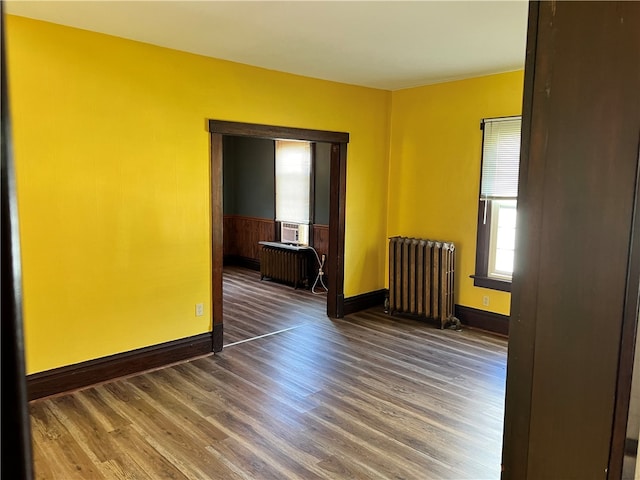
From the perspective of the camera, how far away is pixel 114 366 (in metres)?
3.50

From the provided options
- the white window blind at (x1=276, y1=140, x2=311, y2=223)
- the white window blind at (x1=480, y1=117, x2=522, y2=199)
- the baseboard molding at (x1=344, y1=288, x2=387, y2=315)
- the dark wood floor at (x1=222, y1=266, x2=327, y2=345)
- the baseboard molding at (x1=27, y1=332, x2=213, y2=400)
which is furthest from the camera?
the white window blind at (x1=276, y1=140, x2=311, y2=223)

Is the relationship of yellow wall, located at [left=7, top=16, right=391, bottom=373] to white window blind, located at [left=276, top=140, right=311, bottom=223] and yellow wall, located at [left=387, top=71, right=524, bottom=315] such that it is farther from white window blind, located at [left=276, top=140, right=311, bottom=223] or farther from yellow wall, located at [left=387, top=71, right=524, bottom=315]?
white window blind, located at [left=276, top=140, right=311, bottom=223]

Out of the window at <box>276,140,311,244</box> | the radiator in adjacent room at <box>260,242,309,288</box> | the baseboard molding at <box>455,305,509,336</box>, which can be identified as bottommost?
the baseboard molding at <box>455,305,509,336</box>

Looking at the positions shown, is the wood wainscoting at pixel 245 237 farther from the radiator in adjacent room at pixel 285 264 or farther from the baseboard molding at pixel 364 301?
the baseboard molding at pixel 364 301

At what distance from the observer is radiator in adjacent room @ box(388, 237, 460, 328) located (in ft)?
15.6

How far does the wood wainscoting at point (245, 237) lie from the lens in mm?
7625

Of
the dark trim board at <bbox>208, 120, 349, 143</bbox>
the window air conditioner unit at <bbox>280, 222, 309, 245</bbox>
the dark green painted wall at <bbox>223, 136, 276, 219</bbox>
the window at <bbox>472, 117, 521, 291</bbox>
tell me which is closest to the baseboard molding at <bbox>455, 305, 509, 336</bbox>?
the window at <bbox>472, 117, 521, 291</bbox>

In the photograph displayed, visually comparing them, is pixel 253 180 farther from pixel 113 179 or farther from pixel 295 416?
pixel 295 416

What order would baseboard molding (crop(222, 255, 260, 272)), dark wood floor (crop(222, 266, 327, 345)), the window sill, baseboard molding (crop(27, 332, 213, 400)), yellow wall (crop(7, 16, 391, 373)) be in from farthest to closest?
baseboard molding (crop(222, 255, 260, 272))
dark wood floor (crop(222, 266, 327, 345))
the window sill
baseboard molding (crop(27, 332, 213, 400))
yellow wall (crop(7, 16, 391, 373))

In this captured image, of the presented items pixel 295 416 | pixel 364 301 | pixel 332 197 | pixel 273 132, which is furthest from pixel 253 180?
pixel 295 416

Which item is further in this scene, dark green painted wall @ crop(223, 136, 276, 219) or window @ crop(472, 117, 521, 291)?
dark green painted wall @ crop(223, 136, 276, 219)

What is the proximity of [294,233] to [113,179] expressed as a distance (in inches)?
154

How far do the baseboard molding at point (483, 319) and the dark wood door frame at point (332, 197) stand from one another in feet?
4.15

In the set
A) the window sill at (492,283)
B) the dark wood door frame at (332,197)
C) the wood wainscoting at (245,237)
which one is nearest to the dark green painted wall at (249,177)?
the wood wainscoting at (245,237)
